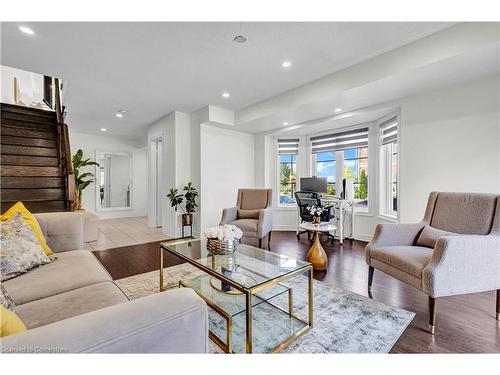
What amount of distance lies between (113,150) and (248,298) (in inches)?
291

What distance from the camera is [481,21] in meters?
2.07

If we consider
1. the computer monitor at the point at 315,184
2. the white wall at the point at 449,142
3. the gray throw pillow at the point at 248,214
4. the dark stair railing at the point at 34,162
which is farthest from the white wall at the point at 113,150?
the white wall at the point at 449,142

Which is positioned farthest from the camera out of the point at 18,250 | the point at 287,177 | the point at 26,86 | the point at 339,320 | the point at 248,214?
the point at 287,177

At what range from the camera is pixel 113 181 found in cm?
728

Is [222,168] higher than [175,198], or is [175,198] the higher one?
[222,168]

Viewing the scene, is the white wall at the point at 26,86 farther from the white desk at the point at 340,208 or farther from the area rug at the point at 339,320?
the white desk at the point at 340,208

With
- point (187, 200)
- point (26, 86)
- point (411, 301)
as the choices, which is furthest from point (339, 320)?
point (26, 86)

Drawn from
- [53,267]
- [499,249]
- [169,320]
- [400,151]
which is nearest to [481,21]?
[400,151]

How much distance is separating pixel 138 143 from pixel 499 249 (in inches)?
323

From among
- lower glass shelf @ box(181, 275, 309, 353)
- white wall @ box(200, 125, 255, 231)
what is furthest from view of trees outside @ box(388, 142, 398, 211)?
lower glass shelf @ box(181, 275, 309, 353)

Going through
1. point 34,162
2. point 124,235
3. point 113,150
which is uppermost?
point 113,150

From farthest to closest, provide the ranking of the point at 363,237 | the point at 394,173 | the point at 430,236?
the point at 363,237 < the point at 394,173 < the point at 430,236

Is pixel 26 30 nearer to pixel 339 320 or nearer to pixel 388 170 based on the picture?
pixel 339 320
